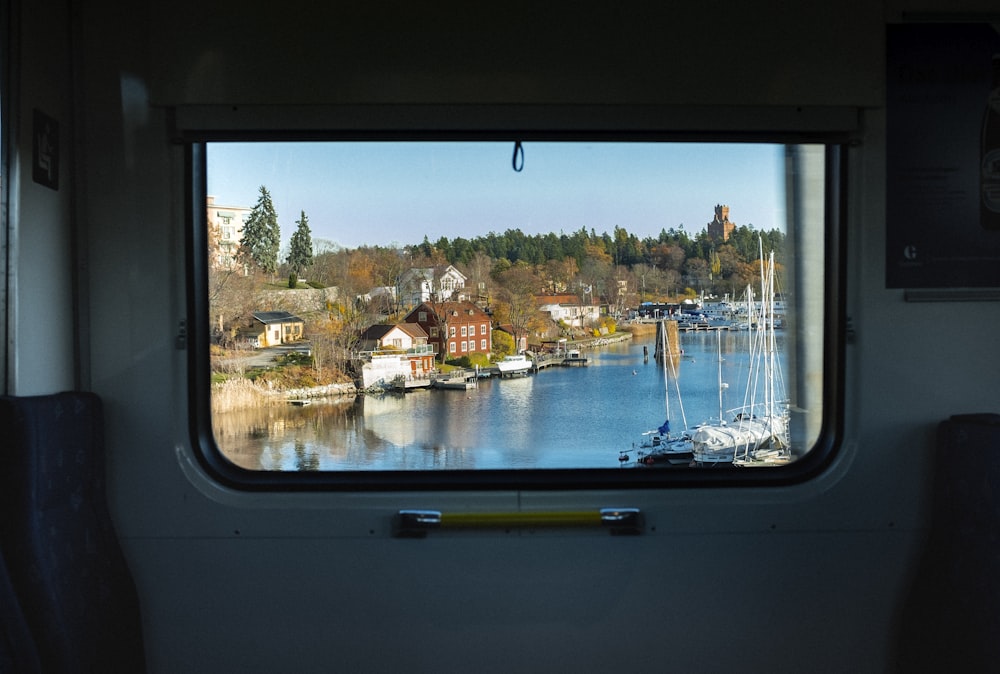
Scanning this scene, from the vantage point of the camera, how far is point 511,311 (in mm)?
2975

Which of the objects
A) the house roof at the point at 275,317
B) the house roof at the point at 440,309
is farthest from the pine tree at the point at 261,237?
the house roof at the point at 440,309

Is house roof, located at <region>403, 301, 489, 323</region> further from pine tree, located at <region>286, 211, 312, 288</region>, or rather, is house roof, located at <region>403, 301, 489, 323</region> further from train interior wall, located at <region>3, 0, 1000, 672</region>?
train interior wall, located at <region>3, 0, 1000, 672</region>

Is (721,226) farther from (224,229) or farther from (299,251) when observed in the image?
(224,229)

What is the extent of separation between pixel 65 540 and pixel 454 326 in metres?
1.43

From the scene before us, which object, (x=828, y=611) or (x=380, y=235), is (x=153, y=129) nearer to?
(x=380, y=235)

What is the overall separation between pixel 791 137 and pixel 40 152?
2468mm

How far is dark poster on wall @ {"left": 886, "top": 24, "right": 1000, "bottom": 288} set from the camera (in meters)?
2.79

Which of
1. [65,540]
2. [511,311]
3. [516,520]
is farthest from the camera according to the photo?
[511,311]

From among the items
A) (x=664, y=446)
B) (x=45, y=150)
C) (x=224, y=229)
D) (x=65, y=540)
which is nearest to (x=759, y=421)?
(x=664, y=446)


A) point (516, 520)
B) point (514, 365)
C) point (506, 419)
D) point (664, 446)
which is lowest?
point (516, 520)

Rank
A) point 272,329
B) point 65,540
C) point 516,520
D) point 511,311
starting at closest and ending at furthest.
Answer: point 65,540, point 516,520, point 272,329, point 511,311

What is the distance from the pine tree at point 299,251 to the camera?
9.45ft

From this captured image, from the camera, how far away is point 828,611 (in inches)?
112

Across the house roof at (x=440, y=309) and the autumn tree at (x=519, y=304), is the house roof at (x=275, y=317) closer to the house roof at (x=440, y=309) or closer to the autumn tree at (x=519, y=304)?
the house roof at (x=440, y=309)
